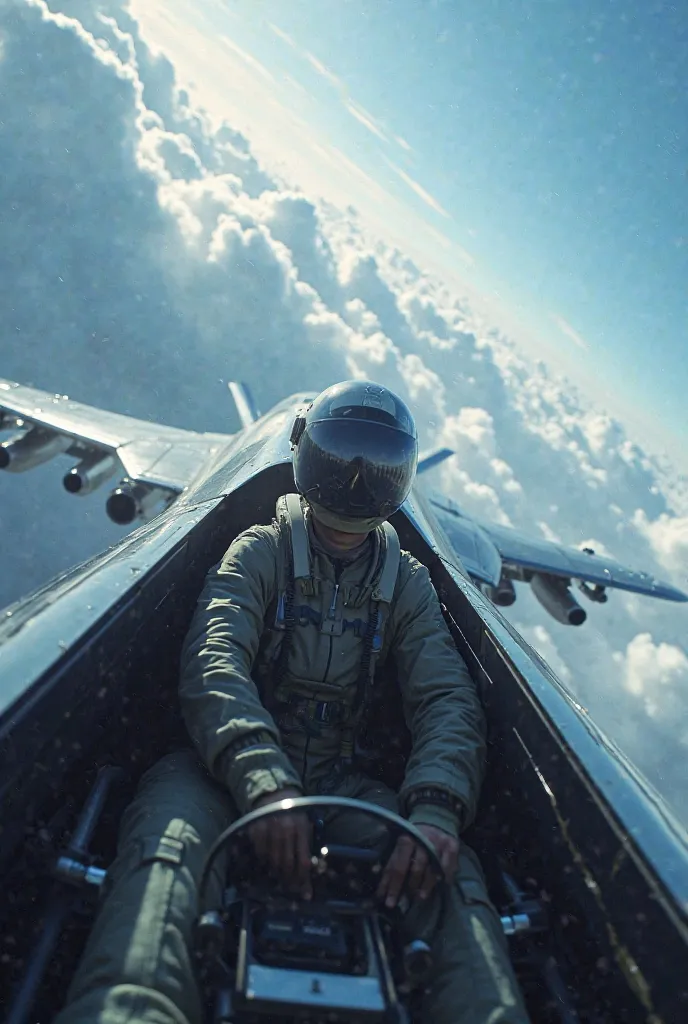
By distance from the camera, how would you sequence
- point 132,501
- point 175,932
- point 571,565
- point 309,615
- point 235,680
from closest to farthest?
1. point 175,932
2. point 235,680
3. point 309,615
4. point 132,501
5. point 571,565

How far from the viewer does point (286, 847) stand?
5.53 feet

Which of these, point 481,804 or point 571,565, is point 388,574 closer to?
point 481,804

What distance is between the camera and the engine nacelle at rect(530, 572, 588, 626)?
10.6 m

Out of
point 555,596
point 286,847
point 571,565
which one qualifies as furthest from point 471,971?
point 571,565

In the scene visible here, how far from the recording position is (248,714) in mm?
2100

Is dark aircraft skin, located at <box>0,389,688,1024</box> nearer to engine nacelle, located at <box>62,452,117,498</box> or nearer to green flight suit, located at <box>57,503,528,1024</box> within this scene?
green flight suit, located at <box>57,503,528,1024</box>

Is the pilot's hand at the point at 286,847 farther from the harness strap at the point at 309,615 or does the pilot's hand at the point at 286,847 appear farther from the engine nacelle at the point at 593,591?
the engine nacelle at the point at 593,591

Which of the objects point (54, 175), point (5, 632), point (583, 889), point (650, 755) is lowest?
point (583, 889)

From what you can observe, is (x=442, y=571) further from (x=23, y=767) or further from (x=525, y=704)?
(x=23, y=767)

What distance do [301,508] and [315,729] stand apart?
102 centimetres

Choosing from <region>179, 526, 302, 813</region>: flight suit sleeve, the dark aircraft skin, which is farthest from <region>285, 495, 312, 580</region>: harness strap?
the dark aircraft skin

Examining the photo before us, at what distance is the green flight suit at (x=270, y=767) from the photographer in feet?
4.86

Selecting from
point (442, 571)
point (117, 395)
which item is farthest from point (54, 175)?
point (442, 571)

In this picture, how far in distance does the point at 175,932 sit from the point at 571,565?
10.9 metres
